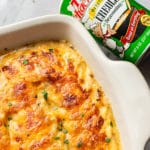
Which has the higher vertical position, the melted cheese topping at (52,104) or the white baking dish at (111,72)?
the white baking dish at (111,72)

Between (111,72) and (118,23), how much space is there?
0.88 ft

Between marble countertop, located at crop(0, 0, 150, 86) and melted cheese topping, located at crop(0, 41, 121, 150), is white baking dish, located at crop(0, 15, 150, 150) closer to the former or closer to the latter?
melted cheese topping, located at crop(0, 41, 121, 150)

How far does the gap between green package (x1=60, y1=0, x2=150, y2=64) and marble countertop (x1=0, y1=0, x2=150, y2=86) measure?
0.34 m

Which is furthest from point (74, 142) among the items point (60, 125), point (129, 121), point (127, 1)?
point (127, 1)

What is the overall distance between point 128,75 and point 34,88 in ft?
1.42

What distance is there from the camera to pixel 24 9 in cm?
294

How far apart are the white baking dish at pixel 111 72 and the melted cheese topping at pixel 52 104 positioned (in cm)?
5

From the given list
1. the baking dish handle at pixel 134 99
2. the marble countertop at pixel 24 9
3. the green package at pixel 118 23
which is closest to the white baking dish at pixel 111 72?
the baking dish handle at pixel 134 99

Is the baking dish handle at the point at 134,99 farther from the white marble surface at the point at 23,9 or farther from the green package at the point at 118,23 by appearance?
the white marble surface at the point at 23,9

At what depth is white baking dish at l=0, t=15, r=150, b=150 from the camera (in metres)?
2.28

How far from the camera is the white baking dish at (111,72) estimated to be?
7.49 ft

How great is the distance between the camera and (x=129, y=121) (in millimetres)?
2322

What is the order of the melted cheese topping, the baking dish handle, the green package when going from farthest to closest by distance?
the green package → the melted cheese topping → the baking dish handle

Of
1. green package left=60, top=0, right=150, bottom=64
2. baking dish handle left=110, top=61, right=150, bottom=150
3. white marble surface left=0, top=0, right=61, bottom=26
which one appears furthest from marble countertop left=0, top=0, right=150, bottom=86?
baking dish handle left=110, top=61, right=150, bottom=150
